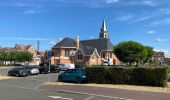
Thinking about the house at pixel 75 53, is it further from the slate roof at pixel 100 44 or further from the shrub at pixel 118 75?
the shrub at pixel 118 75

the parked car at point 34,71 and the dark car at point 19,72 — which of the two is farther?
the parked car at point 34,71

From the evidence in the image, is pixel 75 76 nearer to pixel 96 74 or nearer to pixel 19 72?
pixel 96 74

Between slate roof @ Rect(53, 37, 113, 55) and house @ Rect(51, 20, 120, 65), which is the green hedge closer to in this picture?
house @ Rect(51, 20, 120, 65)

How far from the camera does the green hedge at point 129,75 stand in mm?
26469

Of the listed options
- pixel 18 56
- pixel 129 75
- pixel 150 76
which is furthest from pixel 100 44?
pixel 150 76

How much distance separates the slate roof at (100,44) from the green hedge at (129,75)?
70.6 meters

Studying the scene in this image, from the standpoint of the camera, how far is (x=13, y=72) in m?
48.8

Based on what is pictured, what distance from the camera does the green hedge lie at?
26.5 meters

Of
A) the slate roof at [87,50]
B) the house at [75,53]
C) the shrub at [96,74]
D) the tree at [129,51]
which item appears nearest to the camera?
the shrub at [96,74]

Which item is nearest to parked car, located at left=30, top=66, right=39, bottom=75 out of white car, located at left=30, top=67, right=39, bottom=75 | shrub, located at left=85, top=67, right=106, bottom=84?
white car, located at left=30, top=67, right=39, bottom=75

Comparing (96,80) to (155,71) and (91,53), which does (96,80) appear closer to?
(155,71)

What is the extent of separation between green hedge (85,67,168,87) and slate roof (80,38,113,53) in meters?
70.6

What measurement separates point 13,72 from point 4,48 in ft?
314

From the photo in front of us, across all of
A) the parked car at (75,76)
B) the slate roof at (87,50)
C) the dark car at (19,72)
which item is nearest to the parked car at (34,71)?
the dark car at (19,72)
